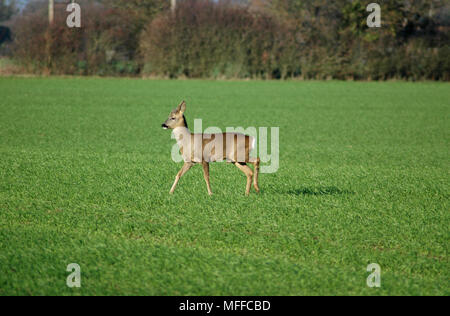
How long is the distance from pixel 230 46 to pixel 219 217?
31.7 metres

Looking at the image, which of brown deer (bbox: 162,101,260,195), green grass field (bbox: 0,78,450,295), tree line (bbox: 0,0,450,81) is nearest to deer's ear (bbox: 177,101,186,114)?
brown deer (bbox: 162,101,260,195)

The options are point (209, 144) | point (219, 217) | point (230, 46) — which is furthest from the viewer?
point (230, 46)

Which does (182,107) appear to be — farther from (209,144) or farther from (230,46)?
(230,46)

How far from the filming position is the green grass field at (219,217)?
15.4 ft

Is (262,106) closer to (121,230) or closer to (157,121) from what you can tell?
(157,121)

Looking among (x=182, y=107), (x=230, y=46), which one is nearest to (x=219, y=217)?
(x=182, y=107)

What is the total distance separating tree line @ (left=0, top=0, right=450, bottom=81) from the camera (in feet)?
118

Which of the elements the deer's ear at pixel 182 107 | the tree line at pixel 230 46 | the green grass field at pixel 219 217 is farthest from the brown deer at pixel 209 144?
the tree line at pixel 230 46

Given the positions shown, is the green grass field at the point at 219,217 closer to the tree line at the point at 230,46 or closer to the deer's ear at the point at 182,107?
the deer's ear at the point at 182,107

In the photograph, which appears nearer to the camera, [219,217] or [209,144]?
[219,217]

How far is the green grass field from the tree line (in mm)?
22153

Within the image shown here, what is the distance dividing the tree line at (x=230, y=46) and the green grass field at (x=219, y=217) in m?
22.2

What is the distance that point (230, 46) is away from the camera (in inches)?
1455
